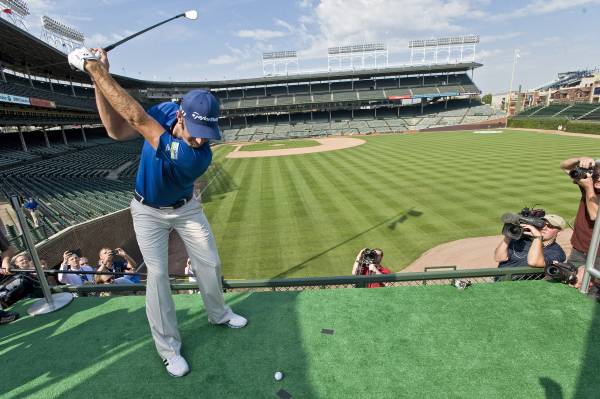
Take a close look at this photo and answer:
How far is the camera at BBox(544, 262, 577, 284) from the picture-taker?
135 inches

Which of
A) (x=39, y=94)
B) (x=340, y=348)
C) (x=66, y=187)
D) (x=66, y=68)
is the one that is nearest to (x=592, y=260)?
(x=340, y=348)

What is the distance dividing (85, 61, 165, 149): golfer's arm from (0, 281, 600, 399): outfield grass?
2085mm

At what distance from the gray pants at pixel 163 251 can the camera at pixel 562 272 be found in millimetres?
3797

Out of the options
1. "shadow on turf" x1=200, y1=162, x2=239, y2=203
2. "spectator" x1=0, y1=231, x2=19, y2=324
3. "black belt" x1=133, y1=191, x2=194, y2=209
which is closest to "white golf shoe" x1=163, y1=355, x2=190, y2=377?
"black belt" x1=133, y1=191, x2=194, y2=209

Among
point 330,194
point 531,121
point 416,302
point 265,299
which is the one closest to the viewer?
point 416,302

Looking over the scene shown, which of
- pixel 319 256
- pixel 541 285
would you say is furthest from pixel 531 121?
pixel 541 285

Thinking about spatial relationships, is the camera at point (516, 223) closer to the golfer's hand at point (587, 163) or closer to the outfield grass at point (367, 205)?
the golfer's hand at point (587, 163)

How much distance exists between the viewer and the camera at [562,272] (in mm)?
3434

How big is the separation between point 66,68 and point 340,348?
41.2 meters

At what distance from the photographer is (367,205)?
571 inches

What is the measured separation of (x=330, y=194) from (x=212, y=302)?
13.8 m

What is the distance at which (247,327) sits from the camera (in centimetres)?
321

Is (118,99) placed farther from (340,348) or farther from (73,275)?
(73,275)

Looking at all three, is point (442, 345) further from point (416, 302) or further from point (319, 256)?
point (319, 256)
